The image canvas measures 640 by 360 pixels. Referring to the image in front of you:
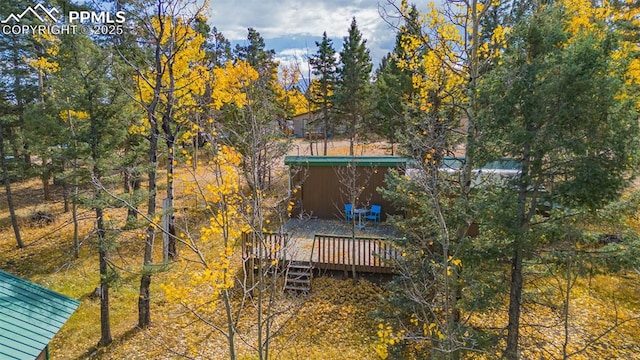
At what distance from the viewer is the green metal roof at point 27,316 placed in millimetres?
4363

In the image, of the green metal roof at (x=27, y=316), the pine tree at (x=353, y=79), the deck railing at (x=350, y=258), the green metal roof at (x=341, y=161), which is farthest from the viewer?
the pine tree at (x=353, y=79)

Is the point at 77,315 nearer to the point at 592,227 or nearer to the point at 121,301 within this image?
the point at 121,301

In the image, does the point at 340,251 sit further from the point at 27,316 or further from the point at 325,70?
the point at 325,70

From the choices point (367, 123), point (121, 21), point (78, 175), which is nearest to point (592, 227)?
point (78, 175)

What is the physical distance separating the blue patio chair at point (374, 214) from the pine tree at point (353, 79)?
8953 mm

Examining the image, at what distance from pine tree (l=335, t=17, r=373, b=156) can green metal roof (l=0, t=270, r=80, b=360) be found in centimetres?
1896

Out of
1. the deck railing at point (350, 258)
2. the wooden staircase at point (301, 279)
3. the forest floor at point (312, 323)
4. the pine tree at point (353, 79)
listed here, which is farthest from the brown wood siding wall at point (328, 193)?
the pine tree at point (353, 79)

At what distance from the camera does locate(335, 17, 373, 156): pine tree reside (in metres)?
23.4

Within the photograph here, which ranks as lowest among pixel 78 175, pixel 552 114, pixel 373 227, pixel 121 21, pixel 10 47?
pixel 373 227

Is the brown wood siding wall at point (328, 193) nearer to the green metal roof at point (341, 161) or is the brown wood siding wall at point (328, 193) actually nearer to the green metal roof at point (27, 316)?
the green metal roof at point (341, 161)

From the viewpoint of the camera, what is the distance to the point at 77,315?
30.2ft

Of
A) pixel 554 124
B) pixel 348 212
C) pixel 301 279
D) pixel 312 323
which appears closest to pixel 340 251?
pixel 301 279

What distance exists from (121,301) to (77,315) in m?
1.08

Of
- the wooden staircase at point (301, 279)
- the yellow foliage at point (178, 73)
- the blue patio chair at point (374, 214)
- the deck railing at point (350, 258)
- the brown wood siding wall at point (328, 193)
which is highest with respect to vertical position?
the yellow foliage at point (178, 73)
